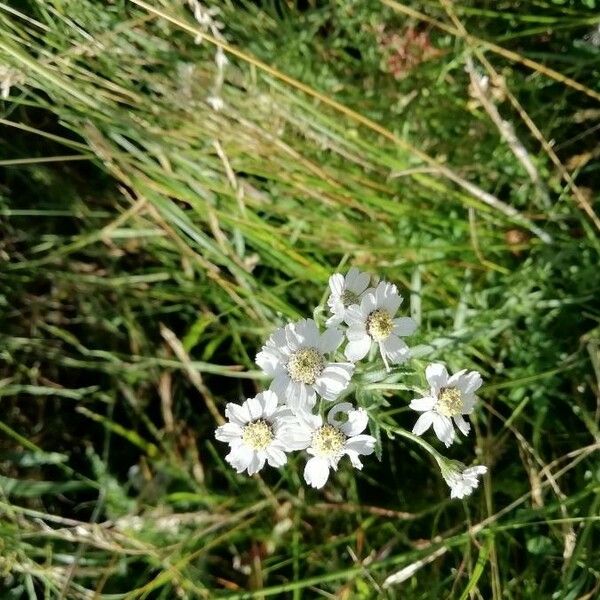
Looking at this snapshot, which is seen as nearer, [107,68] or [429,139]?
[107,68]

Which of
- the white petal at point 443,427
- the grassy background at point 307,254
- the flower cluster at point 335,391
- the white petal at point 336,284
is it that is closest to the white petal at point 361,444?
the flower cluster at point 335,391

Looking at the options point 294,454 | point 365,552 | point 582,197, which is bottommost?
point 365,552

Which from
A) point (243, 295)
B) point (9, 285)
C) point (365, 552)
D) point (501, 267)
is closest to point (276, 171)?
point (243, 295)

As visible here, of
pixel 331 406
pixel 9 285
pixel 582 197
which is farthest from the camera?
pixel 9 285

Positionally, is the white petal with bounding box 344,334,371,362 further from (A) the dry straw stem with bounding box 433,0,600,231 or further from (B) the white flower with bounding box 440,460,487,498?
(A) the dry straw stem with bounding box 433,0,600,231

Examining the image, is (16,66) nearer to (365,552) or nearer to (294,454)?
(294,454)

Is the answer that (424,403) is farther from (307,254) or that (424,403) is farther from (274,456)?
(307,254)

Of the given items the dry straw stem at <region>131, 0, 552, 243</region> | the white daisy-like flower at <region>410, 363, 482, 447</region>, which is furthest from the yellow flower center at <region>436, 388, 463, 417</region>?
the dry straw stem at <region>131, 0, 552, 243</region>
